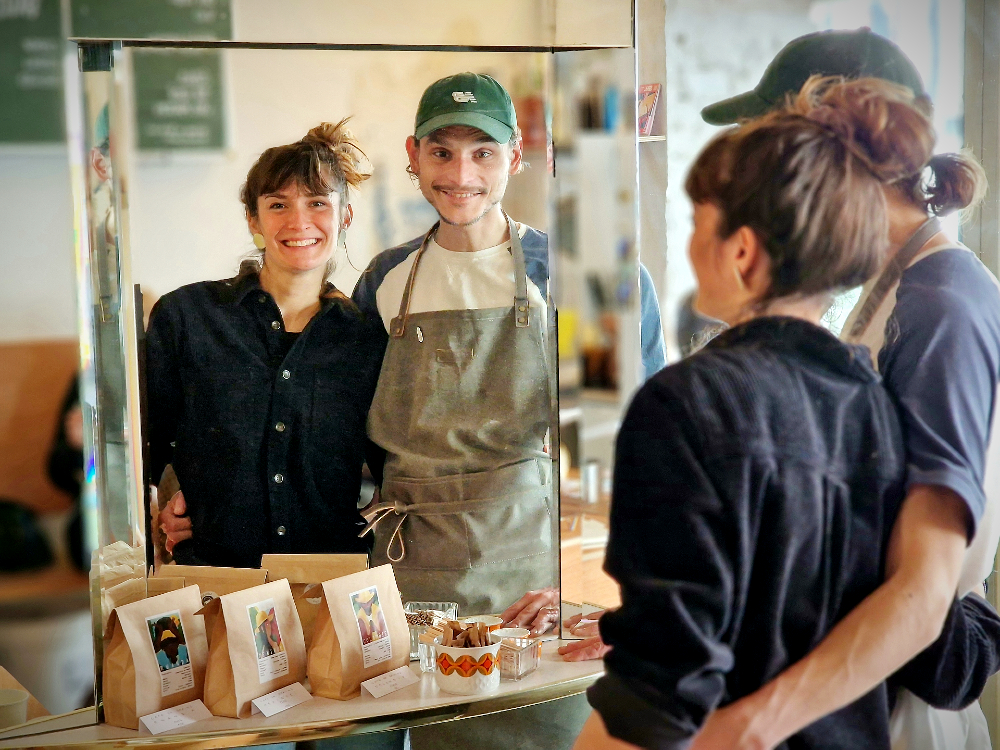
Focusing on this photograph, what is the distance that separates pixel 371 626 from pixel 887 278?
38.8 inches

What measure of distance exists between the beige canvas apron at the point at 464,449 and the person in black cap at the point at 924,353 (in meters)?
0.54

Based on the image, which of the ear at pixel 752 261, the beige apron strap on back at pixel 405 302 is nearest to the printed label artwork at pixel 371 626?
the beige apron strap on back at pixel 405 302

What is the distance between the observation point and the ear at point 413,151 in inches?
63.1

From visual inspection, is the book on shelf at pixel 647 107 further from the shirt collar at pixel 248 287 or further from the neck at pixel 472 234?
the shirt collar at pixel 248 287

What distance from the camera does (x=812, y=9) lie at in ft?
4.60

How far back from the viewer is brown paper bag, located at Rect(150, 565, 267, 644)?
5.32 feet

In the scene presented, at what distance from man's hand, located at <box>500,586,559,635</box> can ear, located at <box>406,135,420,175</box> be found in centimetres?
79

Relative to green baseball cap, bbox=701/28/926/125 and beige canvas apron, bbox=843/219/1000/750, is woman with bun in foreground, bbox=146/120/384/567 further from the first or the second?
beige canvas apron, bbox=843/219/1000/750

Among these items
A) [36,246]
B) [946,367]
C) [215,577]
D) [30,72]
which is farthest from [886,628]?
[30,72]

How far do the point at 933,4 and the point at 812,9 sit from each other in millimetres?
235

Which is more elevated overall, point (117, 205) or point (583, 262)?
point (117, 205)

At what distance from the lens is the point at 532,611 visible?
1720mm

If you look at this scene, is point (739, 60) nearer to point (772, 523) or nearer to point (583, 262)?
point (583, 262)

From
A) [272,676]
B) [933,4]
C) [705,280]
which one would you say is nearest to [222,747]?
[272,676]
